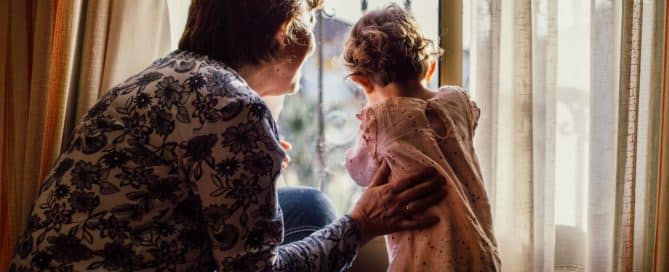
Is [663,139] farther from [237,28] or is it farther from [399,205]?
[237,28]

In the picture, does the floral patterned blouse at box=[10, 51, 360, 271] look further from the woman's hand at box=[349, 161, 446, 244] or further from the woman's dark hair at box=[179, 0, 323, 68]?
the woman's hand at box=[349, 161, 446, 244]

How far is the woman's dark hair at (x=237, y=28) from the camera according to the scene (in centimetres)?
100

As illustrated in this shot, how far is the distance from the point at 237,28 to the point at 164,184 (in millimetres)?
286

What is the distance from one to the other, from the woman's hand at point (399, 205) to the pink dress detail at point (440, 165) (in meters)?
0.02

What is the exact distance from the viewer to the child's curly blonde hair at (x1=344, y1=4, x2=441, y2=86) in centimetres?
127

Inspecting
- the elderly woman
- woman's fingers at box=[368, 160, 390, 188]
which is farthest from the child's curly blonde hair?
the elderly woman

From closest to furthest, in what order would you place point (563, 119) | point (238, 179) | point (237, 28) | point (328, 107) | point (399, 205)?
1. point (238, 179)
2. point (237, 28)
3. point (399, 205)
4. point (563, 119)
5. point (328, 107)

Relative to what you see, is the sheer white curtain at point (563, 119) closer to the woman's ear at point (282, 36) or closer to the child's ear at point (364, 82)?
the child's ear at point (364, 82)

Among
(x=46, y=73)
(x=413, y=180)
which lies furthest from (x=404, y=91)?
(x=46, y=73)

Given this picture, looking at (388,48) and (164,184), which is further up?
(388,48)

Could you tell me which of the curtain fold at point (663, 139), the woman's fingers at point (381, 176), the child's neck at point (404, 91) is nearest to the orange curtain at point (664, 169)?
the curtain fold at point (663, 139)

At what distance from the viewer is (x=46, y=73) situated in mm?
1311

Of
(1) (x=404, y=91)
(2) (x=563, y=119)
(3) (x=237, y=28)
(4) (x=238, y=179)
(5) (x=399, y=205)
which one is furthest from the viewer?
(2) (x=563, y=119)

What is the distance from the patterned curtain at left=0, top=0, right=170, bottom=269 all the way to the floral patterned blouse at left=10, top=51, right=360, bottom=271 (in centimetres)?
44
